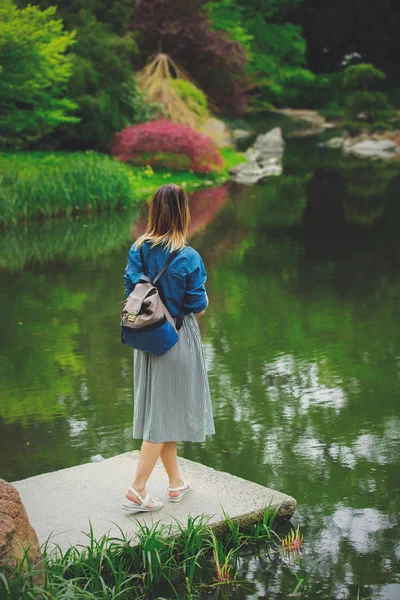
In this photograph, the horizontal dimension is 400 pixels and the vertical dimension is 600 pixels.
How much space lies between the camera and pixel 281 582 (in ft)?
13.4

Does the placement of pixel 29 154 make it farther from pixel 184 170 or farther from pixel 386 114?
pixel 386 114

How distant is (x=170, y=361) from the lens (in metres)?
4.40

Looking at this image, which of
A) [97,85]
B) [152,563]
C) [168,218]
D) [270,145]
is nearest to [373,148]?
[270,145]

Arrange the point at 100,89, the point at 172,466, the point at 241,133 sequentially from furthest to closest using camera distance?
the point at 241,133 → the point at 100,89 → the point at 172,466

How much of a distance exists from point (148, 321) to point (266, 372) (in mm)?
3233

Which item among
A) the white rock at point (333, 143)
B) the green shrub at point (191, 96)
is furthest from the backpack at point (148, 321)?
the white rock at point (333, 143)

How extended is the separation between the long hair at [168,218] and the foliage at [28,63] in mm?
14762

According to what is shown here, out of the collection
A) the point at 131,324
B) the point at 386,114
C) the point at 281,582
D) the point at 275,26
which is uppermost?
the point at 275,26

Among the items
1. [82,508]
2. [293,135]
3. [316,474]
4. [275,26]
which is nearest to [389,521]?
[316,474]

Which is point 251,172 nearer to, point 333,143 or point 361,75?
point 333,143

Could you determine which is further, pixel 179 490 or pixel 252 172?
pixel 252 172

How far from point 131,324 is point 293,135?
3586cm

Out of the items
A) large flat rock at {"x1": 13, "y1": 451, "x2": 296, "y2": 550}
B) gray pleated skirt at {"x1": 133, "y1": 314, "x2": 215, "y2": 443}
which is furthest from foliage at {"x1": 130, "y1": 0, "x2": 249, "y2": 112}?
gray pleated skirt at {"x1": 133, "y1": 314, "x2": 215, "y2": 443}

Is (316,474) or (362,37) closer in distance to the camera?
(316,474)
